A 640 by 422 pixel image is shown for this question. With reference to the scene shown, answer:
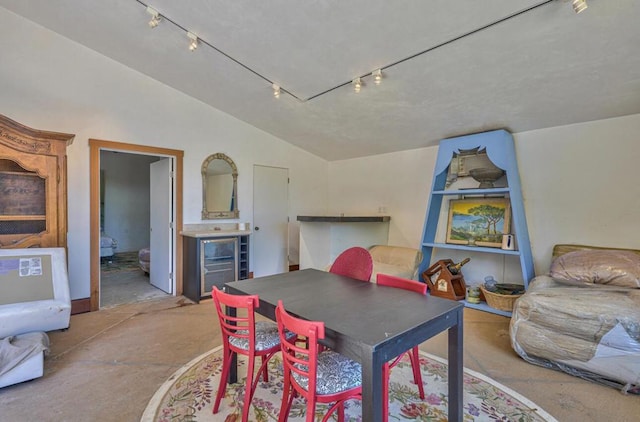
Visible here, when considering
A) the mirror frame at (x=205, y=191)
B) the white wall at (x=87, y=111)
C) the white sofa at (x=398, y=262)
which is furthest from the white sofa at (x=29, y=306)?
the white sofa at (x=398, y=262)

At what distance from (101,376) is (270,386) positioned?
4.21ft

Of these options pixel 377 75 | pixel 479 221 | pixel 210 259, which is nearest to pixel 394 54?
pixel 377 75

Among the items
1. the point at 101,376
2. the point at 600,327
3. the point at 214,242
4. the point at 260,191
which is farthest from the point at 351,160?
the point at 101,376

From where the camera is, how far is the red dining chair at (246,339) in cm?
173

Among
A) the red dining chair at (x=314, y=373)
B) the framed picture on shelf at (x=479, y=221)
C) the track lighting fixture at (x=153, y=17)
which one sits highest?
the track lighting fixture at (x=153, y=17)

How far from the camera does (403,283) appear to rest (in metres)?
2.13

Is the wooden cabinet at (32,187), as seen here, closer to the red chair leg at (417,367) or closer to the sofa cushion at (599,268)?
the red chair leg at (417,367)

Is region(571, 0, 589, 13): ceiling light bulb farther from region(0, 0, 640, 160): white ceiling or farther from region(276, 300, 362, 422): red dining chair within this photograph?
region(276, 300, 362, 422): red dining chair

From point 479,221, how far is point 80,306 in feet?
16.6

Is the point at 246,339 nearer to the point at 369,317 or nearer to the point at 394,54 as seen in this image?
the point at 369,317

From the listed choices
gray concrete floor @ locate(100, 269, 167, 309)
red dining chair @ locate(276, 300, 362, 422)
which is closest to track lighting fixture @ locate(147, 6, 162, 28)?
red dining chair @ locate(276, 300, 362, 422)

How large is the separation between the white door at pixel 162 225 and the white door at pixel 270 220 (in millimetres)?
1284

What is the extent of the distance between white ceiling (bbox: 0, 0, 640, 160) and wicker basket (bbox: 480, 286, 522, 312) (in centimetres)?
196

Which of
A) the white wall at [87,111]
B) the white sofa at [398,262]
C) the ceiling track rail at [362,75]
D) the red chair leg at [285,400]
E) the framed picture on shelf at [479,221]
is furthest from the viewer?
the white sofa at [398,262]
